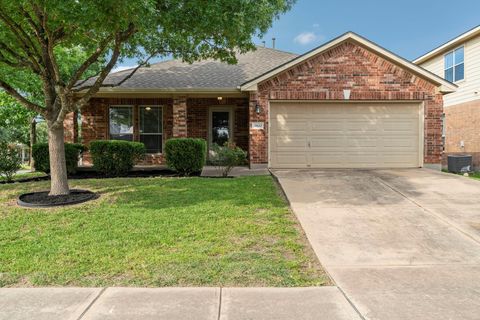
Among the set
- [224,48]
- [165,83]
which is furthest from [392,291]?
[165,83]

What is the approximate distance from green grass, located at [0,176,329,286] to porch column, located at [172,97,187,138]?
4891 millimetres

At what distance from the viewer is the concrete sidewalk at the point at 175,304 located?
3086 millimetres

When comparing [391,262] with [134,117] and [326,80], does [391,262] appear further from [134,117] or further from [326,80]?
[134,117]

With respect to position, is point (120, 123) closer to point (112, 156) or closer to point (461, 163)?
point (112, 156)

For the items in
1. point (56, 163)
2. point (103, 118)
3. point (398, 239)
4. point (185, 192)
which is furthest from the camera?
point (103, 118)

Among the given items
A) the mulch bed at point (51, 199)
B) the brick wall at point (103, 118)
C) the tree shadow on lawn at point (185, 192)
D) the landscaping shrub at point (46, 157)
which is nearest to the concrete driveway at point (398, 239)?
the tree shadow on lawn at point (185, 192)

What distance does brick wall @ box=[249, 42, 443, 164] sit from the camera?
37.0 feet

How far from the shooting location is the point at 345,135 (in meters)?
11.7

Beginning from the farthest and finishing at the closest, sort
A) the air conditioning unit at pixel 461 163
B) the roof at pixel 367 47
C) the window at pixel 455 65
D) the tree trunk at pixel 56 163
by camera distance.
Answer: the window at pixel 455 65 → the air conditioning unit at pixel 461 163 → the roof at pixel 367 47 → the tree trunk at pixel 56 163

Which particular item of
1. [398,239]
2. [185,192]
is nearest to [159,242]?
[185,192]

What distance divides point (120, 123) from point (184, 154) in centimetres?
478

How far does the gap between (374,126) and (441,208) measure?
5383 mm

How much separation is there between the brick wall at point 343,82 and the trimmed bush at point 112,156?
3914mm

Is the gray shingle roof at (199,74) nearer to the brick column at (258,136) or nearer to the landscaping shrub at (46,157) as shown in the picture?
the brick column at (258,136)
